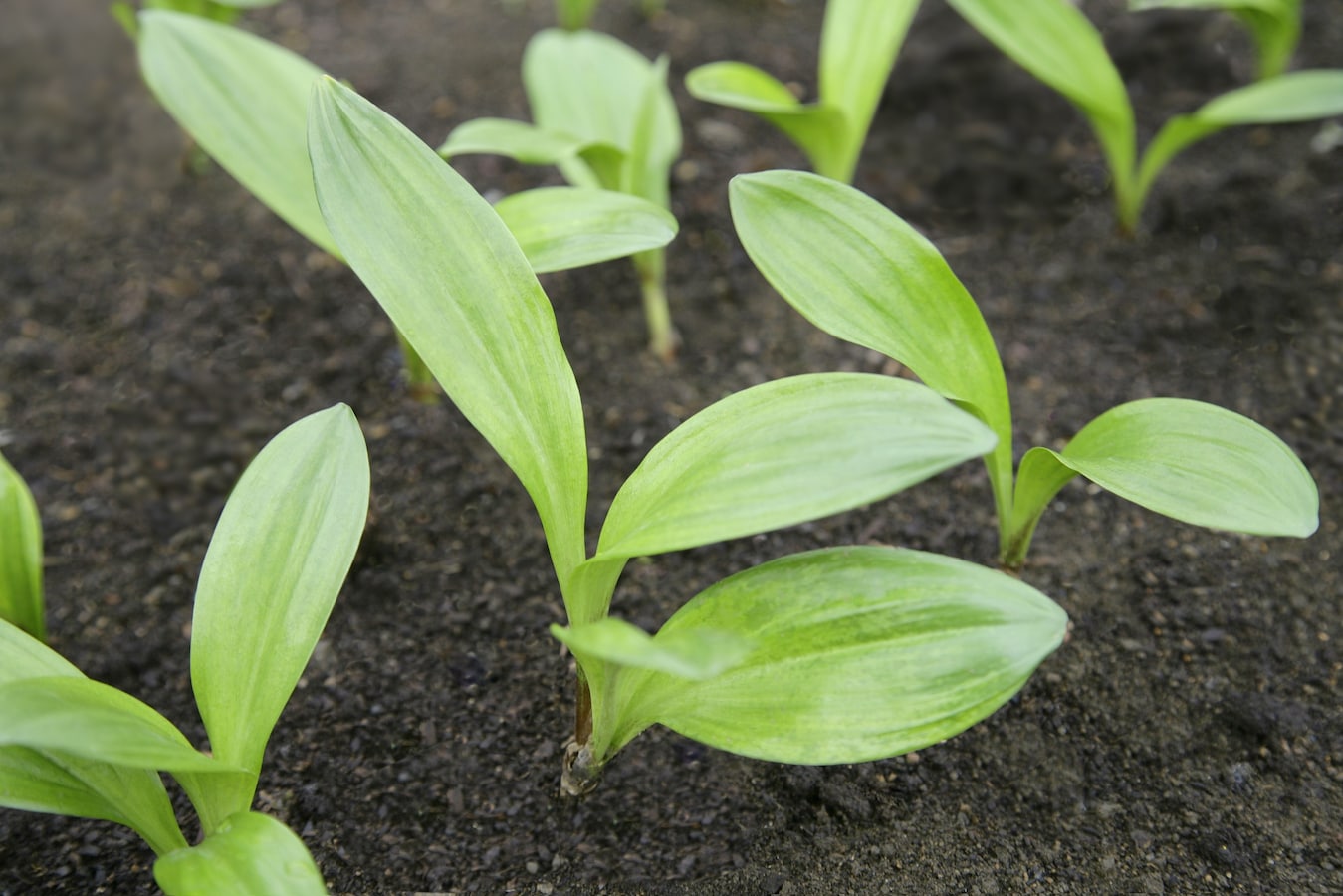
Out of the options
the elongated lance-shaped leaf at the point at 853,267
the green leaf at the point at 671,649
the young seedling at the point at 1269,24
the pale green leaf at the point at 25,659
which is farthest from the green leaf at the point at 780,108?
the pale green leaf at the point at 25,659

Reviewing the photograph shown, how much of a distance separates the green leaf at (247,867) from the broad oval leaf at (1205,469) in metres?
0.65

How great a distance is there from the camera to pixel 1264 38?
5.63ft

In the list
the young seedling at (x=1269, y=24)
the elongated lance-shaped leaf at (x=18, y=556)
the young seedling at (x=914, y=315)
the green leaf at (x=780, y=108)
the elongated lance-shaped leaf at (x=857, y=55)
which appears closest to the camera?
the young seedling at (x=914, y=315)

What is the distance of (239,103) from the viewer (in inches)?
49.6

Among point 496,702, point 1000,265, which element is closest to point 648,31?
point 1000,265

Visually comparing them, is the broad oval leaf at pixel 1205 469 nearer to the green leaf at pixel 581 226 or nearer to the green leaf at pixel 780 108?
the green leaf at pixel 581 226

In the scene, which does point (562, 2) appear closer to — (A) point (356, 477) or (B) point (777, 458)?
(A) point (356, 477)

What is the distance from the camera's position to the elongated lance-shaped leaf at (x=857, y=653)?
771 millimetres

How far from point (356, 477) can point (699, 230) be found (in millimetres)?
947

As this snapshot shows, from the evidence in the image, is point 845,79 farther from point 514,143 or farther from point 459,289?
point 459,289

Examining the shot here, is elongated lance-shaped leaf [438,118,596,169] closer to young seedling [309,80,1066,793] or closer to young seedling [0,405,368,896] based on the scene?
young seedling [309,80,1066,793]

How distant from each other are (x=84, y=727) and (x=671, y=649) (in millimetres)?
381

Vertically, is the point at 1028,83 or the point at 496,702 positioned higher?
the point at 1028,83

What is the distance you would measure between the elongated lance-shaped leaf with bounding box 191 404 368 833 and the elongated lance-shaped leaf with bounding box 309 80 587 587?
11 centimetres
